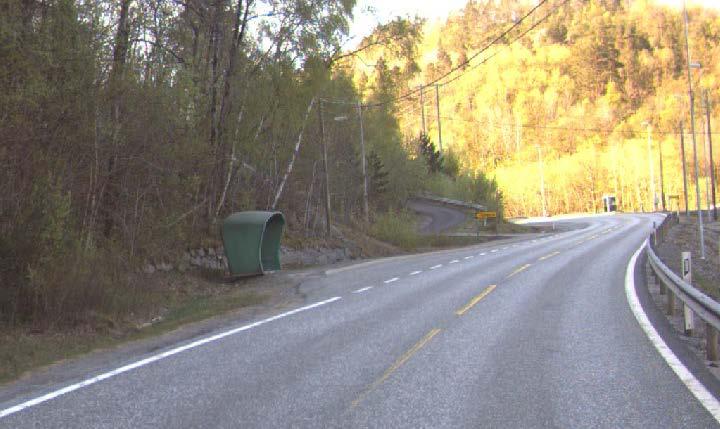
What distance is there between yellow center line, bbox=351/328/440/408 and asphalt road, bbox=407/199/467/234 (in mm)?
39635

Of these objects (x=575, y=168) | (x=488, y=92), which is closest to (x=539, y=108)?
(x=488, y=92)

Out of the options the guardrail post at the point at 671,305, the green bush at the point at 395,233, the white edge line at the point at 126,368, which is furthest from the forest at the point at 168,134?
the guardrail post at the point at 671,305

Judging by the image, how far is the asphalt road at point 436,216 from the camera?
50500 mm

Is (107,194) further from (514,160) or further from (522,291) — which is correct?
(514,160)

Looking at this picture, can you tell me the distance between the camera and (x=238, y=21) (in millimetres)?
20766

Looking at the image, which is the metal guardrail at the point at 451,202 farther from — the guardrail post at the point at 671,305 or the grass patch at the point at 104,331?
the guardrail post at the point at 671,305

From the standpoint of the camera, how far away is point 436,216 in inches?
2128

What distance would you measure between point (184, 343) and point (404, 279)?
956 cm

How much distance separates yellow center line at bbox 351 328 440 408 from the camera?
5941 mm

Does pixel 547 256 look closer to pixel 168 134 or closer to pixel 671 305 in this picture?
pixel 671 305

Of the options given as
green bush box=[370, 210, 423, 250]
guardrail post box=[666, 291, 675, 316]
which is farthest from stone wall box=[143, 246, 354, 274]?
guardrail post box=[666, 291, 675, 316]

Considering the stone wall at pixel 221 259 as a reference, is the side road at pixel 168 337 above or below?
below

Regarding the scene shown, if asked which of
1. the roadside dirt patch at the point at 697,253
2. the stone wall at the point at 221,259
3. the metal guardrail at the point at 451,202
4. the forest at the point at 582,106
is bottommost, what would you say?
the roadside dirt patch at the point at 697,253

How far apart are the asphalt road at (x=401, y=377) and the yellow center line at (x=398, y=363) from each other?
0.03 meters
